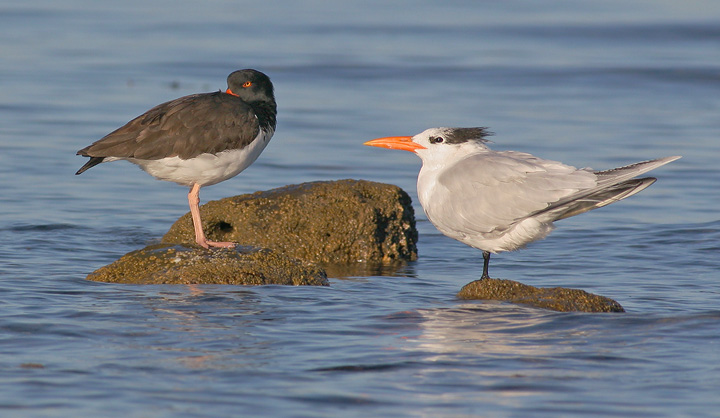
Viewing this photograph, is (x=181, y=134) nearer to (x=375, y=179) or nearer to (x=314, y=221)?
(x=314, y=221)

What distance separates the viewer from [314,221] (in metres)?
9.45

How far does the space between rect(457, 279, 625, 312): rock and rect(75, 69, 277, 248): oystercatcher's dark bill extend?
217 centimetres

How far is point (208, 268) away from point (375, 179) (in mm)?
5106

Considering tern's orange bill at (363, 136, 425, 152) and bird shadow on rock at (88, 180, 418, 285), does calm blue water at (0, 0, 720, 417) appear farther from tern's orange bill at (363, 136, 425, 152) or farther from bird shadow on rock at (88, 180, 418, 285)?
tern's orange bill at (363, 136, 425, 152)

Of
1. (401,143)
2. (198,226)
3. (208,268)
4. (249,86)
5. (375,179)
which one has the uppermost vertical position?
(249,86)

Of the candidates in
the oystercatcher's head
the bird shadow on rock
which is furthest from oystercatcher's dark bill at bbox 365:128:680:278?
the oystercatcher's head

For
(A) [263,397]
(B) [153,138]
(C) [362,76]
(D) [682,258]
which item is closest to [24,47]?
(C) [362,76]

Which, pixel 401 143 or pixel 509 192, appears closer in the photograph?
pixel 509 192

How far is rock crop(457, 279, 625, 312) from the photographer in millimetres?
7438

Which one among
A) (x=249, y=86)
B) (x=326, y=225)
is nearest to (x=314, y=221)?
(x=326, y=225)

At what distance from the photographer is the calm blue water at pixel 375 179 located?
5.84 m

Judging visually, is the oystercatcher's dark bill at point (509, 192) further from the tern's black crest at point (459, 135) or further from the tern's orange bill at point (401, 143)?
the tern's orange bill at point (401, 143)

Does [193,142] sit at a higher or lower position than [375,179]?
higher

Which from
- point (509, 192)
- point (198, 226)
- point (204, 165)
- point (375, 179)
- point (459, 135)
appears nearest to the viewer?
Answer: point (509, 192)
